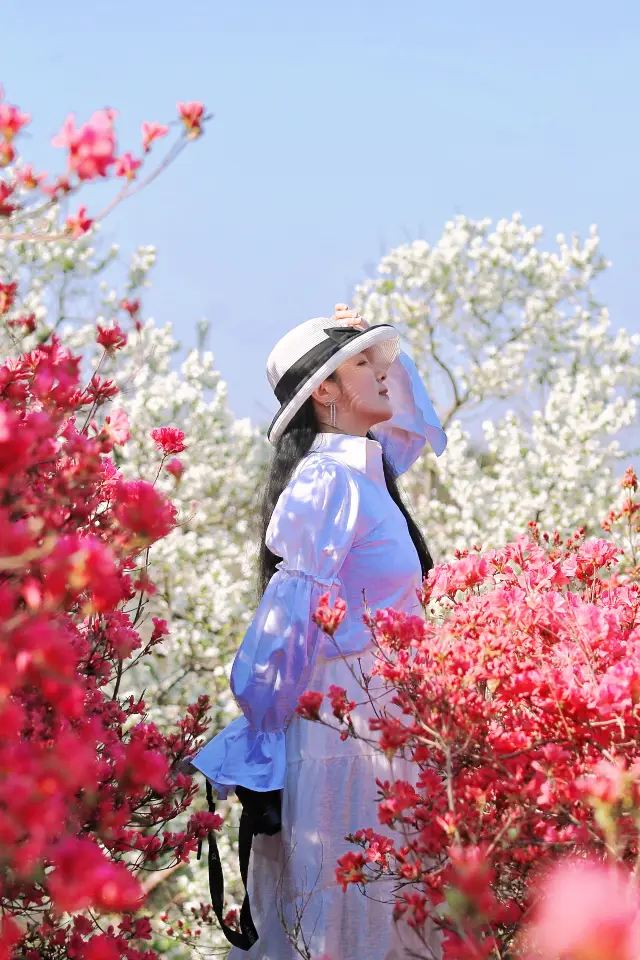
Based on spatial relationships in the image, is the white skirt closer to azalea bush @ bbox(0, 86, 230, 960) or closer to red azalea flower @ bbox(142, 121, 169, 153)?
azalea bush @ bbox(0, 86, 230, 960)

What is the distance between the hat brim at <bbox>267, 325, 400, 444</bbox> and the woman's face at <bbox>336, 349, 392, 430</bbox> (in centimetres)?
3

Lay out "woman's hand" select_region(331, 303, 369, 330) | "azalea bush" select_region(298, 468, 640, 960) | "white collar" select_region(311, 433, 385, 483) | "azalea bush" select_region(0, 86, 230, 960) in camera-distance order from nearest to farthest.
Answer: "azalea bush" select_region(0, 86, 230, 960) → "azalea bush" select_region(298, 468, 640, 960) → "white collar" select_region(311, 433, 385, 483) → "woman's hand" select_region(331, 303, 369, 330)

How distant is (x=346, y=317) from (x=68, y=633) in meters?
1.65

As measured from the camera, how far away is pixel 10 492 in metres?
1.51

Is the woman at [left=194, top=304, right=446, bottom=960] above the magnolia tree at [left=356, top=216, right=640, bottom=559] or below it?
below

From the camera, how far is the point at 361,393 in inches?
114

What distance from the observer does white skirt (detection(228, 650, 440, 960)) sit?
2328mm

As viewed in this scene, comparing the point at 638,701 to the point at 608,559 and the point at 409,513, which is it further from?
the point at 409,513

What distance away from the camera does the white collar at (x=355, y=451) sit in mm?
2799

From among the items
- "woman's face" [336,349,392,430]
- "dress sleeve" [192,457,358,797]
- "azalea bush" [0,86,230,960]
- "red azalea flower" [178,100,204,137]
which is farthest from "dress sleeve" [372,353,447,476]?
"red azalea flower" [178,100,204,137]

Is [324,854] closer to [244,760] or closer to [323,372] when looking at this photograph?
[244,760]

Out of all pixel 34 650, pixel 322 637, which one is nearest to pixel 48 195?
pixel 34 650

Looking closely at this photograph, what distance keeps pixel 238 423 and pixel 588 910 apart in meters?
7.19

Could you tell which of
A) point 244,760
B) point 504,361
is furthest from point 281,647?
point 504,361
